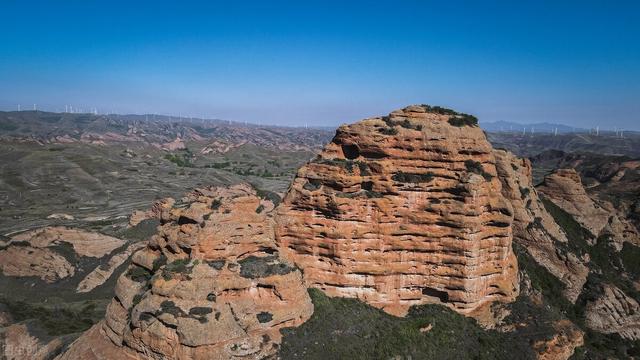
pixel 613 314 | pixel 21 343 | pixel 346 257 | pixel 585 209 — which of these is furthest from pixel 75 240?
pixel 585 209

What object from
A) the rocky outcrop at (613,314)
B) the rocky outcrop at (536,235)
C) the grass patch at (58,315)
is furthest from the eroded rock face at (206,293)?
the rocky outcrop at (613,314)

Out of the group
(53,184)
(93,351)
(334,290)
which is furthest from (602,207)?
(53,184)

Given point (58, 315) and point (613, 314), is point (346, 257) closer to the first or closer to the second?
point (613, 314)

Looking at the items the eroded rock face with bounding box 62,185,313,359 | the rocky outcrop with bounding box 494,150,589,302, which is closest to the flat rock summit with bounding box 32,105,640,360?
the eroded rock face with bounding box 62,185,313,359

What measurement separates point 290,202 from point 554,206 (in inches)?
1586

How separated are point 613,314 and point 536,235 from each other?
10.6 metres

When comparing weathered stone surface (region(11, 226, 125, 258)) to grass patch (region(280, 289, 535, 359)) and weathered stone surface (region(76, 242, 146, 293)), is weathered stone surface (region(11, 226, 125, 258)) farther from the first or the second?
grass patch (region(280, 289, 535, 359))

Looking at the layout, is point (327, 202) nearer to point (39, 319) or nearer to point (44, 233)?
point (39, 319)

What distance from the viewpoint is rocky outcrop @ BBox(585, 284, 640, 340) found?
1725 inches

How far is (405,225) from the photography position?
35062 mm

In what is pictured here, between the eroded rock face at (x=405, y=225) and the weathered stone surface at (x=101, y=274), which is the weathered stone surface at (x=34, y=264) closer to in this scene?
the weathered stone surface at (x=101, y=274)

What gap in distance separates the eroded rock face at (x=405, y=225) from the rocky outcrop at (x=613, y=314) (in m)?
14.9

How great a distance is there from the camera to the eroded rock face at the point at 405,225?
113 feet

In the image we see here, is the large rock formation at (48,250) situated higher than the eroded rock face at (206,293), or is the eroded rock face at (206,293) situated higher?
the eroded rock face at (206,293)
